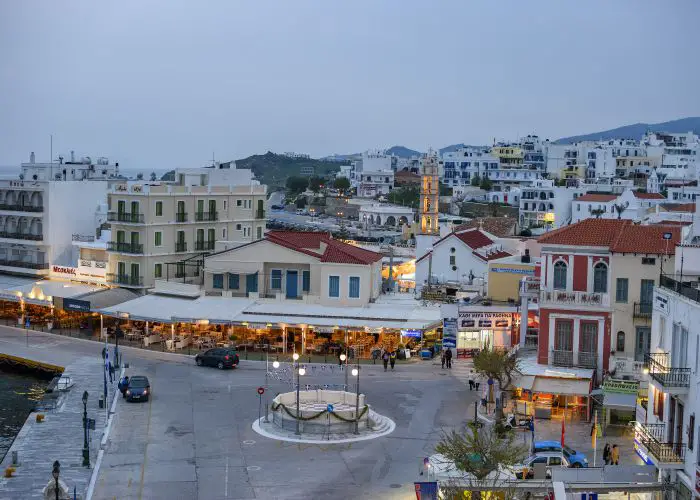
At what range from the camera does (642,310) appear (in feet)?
133

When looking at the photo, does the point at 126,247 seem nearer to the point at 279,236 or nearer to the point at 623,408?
the point at 279,236

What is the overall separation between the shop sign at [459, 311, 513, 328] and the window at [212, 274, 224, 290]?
14484mm

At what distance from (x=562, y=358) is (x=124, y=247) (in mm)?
29836

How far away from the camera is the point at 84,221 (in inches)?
2692

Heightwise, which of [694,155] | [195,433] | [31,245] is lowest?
[195,433]

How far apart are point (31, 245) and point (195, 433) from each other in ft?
117

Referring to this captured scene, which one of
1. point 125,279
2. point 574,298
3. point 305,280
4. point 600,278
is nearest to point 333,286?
point 305,280

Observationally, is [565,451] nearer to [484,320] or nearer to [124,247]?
[484,320]

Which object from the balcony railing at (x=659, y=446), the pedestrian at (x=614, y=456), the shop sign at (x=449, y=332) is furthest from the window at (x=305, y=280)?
the balcony railing at (x=659, y=446)

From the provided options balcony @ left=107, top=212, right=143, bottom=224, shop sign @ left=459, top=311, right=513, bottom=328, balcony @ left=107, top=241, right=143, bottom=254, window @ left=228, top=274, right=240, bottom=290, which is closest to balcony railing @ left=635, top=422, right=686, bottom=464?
shop sign @ left=459, top=311, right=513, bottom=328

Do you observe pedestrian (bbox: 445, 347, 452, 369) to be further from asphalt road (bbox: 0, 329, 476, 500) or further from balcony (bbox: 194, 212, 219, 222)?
balcony (bbox: 194, 212, 219, 222)

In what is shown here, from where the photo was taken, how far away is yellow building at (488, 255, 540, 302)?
170 ft

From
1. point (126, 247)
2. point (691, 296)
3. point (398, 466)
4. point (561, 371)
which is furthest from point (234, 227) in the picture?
point (691, 296)

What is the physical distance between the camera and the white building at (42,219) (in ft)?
217
